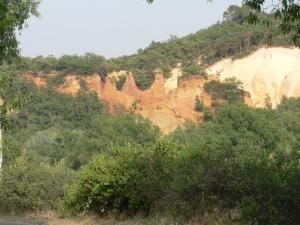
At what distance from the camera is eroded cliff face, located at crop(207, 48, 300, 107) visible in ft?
339

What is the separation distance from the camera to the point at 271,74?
4161 inches

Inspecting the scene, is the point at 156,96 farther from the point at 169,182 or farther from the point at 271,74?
the point at 169,182

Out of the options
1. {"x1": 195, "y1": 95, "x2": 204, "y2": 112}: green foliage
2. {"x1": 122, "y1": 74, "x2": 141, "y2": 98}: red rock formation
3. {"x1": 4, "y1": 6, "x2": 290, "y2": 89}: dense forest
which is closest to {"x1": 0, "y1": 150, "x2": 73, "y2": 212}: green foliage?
{"x1": 195, "y1": 95, "x2": 204, "y2": 112}: green foliage

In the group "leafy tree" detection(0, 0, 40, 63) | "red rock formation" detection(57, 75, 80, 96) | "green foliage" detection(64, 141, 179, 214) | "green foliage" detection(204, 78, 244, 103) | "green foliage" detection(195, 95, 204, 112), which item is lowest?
"green foliage" detection(195, 95, 204, 112)

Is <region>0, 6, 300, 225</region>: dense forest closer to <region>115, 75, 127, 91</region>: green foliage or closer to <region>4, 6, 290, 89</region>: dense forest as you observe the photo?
<region>115, 75, 127, 91</region>: green foliage

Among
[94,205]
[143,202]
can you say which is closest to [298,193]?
Answer: [143,202]

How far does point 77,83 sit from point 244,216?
9781 cm

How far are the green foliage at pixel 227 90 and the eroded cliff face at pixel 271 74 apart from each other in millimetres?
2448

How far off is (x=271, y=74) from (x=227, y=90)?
31.7 feet

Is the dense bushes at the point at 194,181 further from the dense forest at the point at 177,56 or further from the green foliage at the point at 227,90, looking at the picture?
the dense forest at the point at 177,56

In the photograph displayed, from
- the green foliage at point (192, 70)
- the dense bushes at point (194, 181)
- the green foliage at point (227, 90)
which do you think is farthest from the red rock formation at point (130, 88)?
the dense bushes at point (194, 181)

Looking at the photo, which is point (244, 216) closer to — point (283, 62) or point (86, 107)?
point (86, 107)

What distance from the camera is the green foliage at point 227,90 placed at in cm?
10238

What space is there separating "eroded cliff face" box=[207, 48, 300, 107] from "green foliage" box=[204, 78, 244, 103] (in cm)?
245
